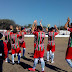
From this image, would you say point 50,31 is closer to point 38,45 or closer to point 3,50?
point 38,45

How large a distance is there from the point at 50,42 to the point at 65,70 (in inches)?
67.9

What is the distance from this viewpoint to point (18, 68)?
5.36 meters

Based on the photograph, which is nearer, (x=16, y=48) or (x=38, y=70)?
(x=38, y=70)

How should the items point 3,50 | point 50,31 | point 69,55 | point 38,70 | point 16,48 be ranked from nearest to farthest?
point 3,50 → point 69,55 → point 38,70 → point 16,48 → point 50,31

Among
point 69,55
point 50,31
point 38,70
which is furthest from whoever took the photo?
point 50,31

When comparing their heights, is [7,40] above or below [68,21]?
below

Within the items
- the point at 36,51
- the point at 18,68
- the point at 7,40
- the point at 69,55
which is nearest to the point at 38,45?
the point at 36,51

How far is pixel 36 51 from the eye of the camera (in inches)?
182

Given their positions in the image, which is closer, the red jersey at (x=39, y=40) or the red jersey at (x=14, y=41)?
the red jersey at (x=39, y=40)

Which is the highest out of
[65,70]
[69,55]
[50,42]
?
[50,42]

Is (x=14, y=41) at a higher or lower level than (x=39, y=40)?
lower

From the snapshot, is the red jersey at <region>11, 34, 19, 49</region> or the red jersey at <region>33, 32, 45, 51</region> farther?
the red jersey at <region>11, 34, 19, 49</region>

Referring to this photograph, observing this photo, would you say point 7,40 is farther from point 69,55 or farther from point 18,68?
point 69,55

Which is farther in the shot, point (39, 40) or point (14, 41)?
point (14, 41)
